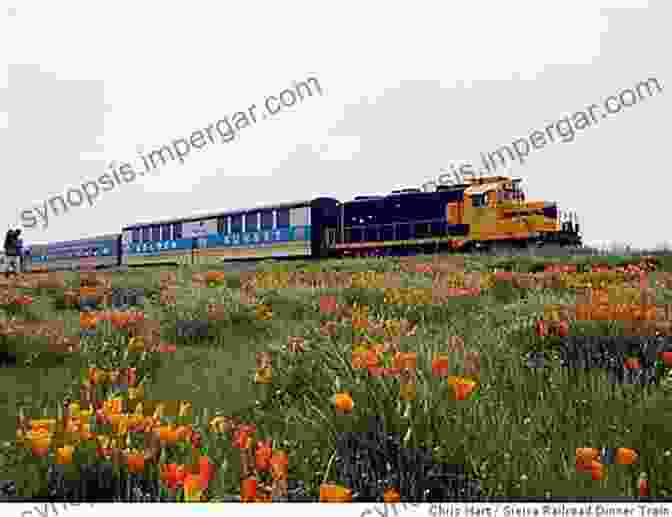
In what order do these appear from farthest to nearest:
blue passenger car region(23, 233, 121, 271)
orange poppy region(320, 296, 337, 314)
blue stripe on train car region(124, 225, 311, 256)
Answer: blue passenger car region(23, 233, 121, 271) → blue stripe on train car region(124, 225, 311, 256) → orange poppy region(320, 296, 337, 314)

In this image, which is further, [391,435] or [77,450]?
[391,435]

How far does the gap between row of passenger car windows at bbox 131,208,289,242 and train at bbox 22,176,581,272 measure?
0.06 metres

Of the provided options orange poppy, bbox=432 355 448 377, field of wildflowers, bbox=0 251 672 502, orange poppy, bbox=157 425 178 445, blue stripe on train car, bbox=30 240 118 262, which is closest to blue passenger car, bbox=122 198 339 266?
blue stripe on train car, bbox=30 240 118 262

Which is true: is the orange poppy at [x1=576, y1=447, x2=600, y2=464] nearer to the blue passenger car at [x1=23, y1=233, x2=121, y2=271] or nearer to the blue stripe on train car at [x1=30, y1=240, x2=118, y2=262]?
the blue passenger car at [x1=23, y1=233, x2=121, y2=271]

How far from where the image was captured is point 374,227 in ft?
83.0

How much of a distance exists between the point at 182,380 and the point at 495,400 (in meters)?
2.76

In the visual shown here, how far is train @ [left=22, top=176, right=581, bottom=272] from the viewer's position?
21938 millimetres

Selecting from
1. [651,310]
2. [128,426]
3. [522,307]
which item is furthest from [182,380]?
[651,310]

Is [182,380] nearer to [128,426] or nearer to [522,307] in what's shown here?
[128,426]

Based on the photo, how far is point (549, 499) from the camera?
79.0 inches

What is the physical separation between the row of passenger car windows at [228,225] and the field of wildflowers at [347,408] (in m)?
21.7

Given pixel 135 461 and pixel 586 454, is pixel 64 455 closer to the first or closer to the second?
pixel 135 461

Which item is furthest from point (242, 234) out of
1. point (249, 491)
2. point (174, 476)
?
point (249, 491)

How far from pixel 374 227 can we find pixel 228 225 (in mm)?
10379
